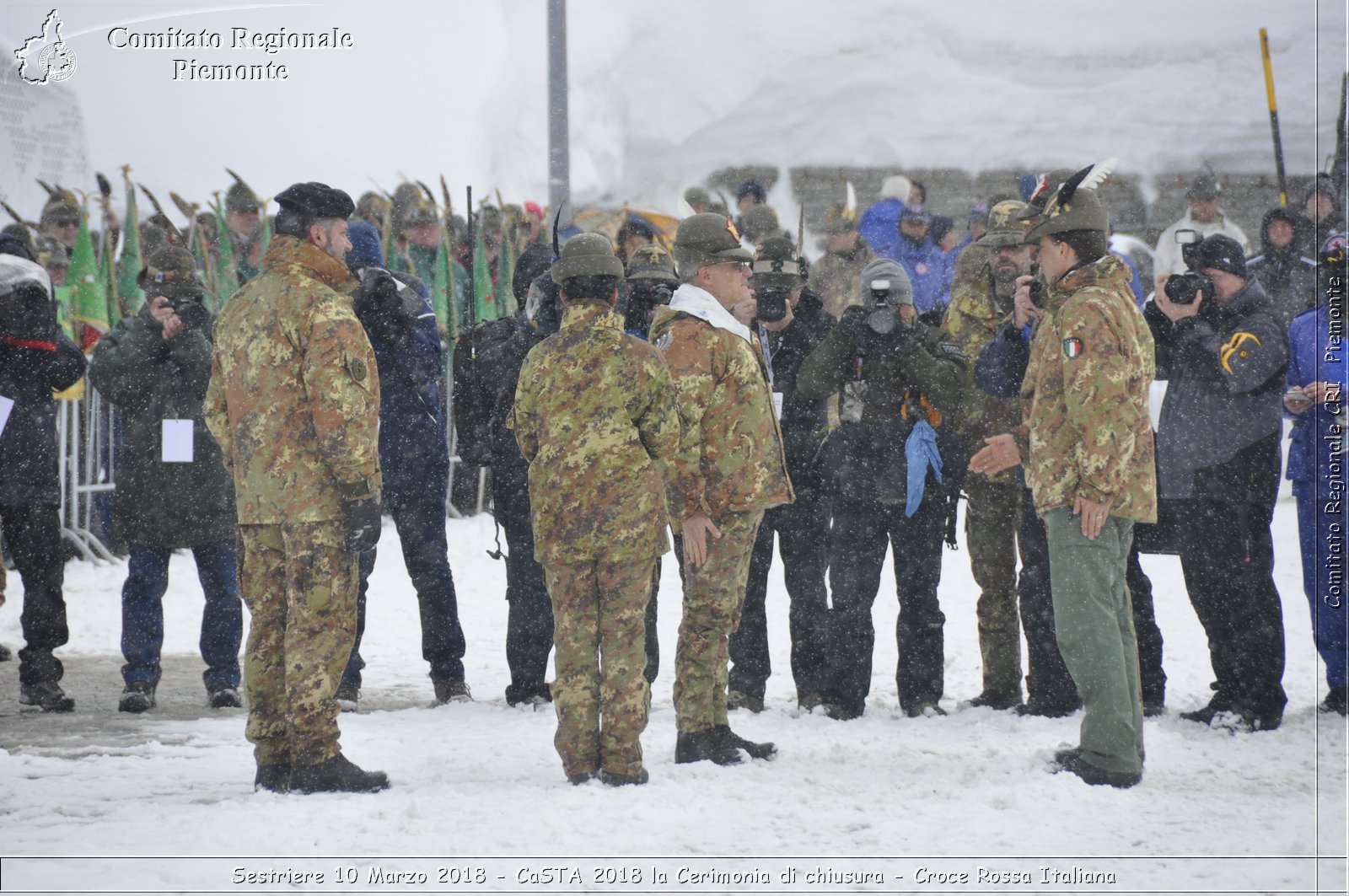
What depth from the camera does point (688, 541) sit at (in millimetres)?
5027

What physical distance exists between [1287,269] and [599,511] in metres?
5.47

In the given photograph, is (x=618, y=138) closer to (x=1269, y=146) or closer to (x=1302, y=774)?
(x=1269, y=146)

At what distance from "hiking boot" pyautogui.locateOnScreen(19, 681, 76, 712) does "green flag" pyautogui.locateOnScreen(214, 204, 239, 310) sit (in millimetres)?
5192

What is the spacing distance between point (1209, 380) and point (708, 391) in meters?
2.43

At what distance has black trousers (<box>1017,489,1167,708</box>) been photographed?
233 inches

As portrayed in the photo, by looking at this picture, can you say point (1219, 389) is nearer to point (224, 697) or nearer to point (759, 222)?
point (759, 222)

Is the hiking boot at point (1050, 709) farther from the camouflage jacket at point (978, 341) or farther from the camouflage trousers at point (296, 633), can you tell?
the camouflage trousers at point (296, 633)

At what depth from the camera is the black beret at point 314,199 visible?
469 centimetres

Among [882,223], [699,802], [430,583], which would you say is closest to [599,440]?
[699,802]

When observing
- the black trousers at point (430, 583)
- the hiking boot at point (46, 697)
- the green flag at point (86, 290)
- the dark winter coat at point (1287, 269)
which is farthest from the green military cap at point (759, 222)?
the green flag at point (86, 290)

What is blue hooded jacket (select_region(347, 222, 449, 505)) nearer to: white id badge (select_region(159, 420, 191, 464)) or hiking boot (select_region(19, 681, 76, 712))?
white id badge (select_region(159, 420, 191, 464))

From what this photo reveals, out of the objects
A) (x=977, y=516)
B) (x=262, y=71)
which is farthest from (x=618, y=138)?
(x=977, y=516)

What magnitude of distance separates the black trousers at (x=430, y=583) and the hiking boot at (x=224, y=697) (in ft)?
1.84

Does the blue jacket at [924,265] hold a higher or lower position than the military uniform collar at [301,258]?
higher
